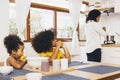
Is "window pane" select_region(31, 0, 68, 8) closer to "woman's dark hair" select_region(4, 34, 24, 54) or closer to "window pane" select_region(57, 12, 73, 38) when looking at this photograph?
"window pane" select_region(57, 12, 73, 38)

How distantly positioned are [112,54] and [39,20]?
169 centimetres

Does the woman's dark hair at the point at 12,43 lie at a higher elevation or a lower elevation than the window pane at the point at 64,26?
lower

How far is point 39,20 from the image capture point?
14.2ft

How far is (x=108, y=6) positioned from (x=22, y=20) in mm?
2172

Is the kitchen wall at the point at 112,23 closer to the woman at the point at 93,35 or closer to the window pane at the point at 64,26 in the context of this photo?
the window pane at the point at 64,26

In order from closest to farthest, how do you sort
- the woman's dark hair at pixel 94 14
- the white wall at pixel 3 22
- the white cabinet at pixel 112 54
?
1. the woman's dark hair at pixel 94 14
2. the white wall at pixel 3 22
3. the white cabinet at pixel 112 54

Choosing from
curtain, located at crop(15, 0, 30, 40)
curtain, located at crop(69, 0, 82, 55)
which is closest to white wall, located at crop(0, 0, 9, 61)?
curtain, located at crop(15, 0, 30, 40)

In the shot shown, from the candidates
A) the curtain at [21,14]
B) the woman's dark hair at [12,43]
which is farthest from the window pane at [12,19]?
the woman's dark hair at [12,43]

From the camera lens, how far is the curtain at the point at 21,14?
3.68m

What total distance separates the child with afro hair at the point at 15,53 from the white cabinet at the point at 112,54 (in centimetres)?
250

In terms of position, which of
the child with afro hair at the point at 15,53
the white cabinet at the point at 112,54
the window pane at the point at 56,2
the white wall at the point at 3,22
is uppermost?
the window pane at the point at 56,2

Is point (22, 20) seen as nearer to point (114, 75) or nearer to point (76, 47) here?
point (76, 47)

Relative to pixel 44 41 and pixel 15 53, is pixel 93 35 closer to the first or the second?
pixel 44 41

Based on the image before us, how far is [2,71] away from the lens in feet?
5.72
